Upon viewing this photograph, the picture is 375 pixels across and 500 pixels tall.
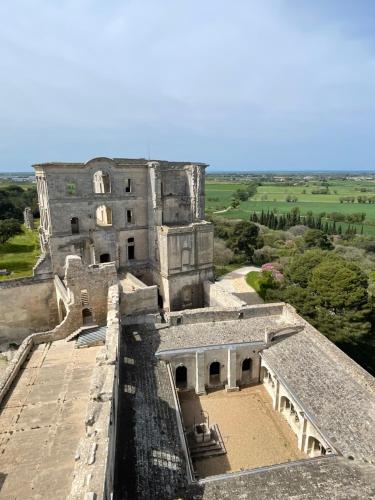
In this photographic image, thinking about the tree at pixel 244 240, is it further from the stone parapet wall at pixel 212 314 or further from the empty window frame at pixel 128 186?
the stone parapet wall at pixel 212 314

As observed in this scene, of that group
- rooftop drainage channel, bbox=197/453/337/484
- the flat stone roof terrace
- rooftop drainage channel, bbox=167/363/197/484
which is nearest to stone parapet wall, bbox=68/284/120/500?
the flat stone roof terrace

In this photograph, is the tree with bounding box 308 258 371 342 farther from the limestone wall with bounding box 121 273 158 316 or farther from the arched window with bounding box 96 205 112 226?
the arched window with bounding box 96 205 112 226

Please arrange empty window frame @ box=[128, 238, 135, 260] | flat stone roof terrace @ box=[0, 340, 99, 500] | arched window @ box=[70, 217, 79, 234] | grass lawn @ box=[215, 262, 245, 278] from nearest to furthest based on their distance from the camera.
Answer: flat stone roof terrace @ box=[0, 340, 99, 500] → arched window @ box=[70, 217, 79, 234] → empty window frame @ box=[128, 238, 135, 260] → grass lawn @ box=[215, 262, 245, 278]

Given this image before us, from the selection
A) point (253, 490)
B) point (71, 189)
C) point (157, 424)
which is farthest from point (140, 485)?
point (71, 189)

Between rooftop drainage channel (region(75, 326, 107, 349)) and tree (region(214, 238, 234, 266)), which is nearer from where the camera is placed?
rooftop drainage channel (region(75, 326, 107, 349))

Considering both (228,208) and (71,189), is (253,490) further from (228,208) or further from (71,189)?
(228,208)

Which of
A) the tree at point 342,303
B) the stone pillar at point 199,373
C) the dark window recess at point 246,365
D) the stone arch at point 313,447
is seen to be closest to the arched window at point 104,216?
the stone pillar at point 199,373

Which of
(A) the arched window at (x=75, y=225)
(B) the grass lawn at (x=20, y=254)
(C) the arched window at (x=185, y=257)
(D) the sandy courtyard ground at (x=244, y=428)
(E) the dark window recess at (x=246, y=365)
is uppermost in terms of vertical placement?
(A) the arched window at (x=75, y=225)
